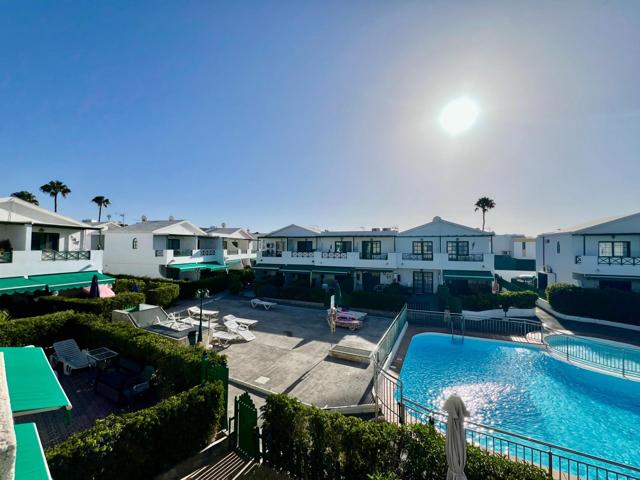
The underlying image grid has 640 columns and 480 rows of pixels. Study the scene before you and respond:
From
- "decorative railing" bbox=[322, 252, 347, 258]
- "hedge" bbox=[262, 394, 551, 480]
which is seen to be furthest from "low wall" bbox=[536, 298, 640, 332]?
"hedge" bbox=[262, 394, 551, 480]

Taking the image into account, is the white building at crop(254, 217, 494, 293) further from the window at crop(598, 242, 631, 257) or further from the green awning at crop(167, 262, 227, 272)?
the window at crop(598, 242, 631, 257)

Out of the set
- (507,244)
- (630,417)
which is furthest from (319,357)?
(507,244)

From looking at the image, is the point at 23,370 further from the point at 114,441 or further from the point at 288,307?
the point at 288,307

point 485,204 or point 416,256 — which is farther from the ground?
point 485,204

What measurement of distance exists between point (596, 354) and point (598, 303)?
29.5ft

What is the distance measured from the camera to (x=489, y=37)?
12984 millimetres

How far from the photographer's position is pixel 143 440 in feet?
24.0

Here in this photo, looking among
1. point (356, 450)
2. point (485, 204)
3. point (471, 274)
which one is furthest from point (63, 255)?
point (485, 204)

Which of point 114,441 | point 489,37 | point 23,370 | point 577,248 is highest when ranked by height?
point 489,37

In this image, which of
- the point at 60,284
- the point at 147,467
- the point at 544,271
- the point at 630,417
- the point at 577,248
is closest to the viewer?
the point at 147,467

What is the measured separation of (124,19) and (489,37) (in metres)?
17.0

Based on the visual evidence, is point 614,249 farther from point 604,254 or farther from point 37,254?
point 37,254

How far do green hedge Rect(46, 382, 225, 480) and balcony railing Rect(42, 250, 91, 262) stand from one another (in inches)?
866

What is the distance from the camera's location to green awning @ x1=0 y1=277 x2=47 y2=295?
17.8m
